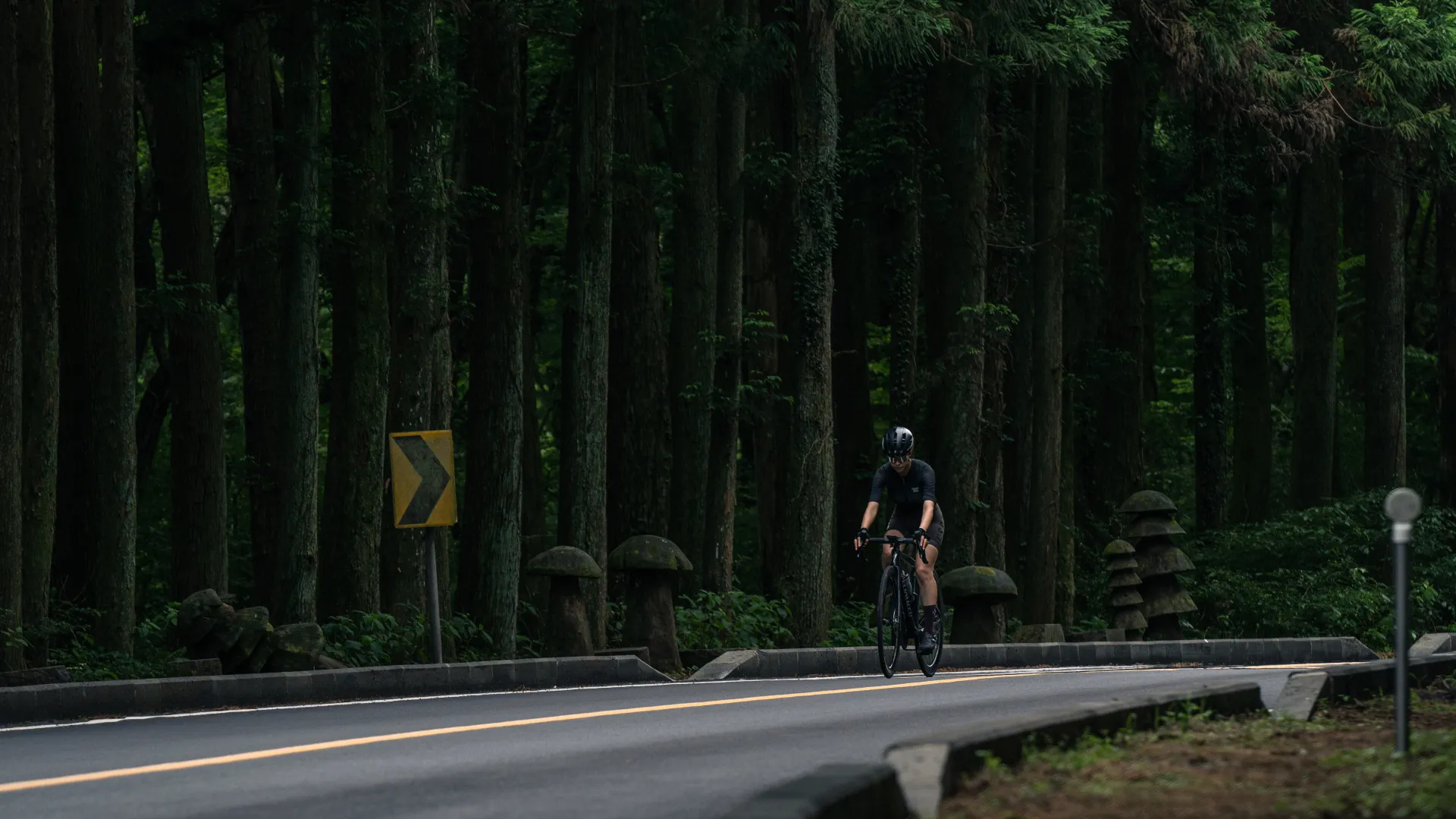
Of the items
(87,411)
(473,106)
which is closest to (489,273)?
(473,106)

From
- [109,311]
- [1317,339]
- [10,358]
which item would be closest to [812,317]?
[109,311]

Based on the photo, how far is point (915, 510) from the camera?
1720 centimetres

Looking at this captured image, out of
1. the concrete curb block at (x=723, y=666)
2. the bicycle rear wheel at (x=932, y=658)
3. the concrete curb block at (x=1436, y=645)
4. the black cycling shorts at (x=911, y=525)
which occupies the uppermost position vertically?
the black cycling shorts at (x=911, y=525)

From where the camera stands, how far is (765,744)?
1108cm

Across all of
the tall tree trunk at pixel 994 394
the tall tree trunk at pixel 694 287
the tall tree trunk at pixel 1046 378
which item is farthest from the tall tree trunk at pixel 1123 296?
the tall tree trunk at pixel 694 287

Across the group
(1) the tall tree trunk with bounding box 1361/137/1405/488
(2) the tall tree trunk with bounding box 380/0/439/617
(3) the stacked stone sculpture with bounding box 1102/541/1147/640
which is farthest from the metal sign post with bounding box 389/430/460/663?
(1) the tall tree trunk with bounding box 1361/137/1405/488

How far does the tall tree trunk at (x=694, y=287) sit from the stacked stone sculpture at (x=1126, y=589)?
5.98m

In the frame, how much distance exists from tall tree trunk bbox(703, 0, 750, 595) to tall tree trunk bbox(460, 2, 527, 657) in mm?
4532

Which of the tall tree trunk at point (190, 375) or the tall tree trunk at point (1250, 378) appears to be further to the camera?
the tall tree trunk at point (1250, 378)

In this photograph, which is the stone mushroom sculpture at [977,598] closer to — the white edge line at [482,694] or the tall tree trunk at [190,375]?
the white edge line at [482,694]

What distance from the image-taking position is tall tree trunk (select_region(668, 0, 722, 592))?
95.0 ft

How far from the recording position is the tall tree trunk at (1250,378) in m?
37.5

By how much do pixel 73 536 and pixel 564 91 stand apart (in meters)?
12.4

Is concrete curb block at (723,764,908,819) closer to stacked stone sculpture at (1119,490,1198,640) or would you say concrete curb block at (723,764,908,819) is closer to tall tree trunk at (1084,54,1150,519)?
stacked stone sculpture at (1119,490,1198,640)
